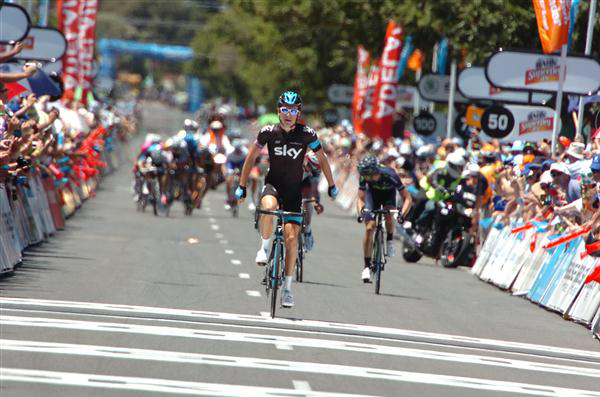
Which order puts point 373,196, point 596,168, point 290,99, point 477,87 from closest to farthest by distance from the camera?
point 290,99 → point 596,168 → point 373,196 → point 477,87

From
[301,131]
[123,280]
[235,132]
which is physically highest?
[301,131]

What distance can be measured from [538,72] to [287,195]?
9969 mm

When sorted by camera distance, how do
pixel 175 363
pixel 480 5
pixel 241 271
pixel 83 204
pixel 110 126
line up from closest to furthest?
pixel 175 363 → pixel 241 271 → pixel 480 5 → pixel 83 204 → pixel 110 126

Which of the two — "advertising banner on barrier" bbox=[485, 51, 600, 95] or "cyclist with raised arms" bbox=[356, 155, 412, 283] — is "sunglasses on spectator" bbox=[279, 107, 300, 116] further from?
"advertising banner on barrier" bbox=[485, 51, 600, 95]

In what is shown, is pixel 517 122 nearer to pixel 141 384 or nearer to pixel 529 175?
pixel 529 175

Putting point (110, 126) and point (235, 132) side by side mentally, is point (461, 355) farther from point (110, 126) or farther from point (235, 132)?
point (235, 132)

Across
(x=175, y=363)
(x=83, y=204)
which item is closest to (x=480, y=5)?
(x=83, y=204)

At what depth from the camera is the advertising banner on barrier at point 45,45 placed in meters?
26.6

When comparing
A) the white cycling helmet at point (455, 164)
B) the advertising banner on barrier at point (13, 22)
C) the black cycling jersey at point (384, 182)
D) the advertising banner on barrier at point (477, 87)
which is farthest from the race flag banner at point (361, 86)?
the black cycling jersey at point (384, 182)

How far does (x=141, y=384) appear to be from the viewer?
404 inches

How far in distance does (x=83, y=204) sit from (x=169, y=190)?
3.10 metres

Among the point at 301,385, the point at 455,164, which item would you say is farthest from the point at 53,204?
the point at 301,385

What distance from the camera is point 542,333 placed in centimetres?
1608

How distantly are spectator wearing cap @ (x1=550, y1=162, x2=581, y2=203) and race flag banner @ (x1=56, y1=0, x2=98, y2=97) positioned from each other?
2274cm
